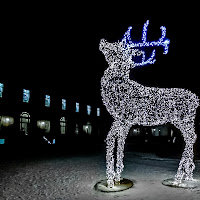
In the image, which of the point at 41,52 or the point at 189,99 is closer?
the point at 189,99

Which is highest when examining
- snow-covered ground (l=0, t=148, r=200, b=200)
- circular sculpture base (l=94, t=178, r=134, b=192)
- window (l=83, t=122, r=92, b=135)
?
window (l=83, t=122, r=92, b=135)

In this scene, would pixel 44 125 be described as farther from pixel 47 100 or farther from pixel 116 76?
pixel 116 76

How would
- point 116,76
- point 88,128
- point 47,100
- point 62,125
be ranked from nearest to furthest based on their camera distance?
point 116,76 < point 47,100 < point 62,125 < point 88,128

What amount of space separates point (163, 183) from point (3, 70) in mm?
22177

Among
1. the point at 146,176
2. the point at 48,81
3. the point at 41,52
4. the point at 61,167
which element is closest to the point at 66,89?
the point at 48,81

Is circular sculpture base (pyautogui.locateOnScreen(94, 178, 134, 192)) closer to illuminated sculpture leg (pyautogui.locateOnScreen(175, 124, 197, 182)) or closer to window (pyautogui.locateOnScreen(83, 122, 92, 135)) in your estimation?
illuminated sculpture leg (pyautogui.locateOnScreen(175, 124, 197, 182))

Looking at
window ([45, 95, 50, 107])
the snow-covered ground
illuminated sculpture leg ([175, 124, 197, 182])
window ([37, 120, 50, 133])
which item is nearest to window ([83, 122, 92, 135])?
window ([37, 120, 50, 133])

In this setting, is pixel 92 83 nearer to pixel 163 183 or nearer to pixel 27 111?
pixel 27 111

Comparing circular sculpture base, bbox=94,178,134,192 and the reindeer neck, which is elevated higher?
the reindeer neck

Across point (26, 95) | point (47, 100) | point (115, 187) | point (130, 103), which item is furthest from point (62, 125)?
point (130, 103)

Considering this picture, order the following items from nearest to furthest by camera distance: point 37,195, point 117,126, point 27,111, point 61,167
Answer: point 37,195 < point 117,126 < point 61,167 < point 27,111

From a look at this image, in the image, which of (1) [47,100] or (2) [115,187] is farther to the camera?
(1) [47,100]

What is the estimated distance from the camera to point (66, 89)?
36.0m

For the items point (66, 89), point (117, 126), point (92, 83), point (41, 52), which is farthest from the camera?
point (92, 83)
